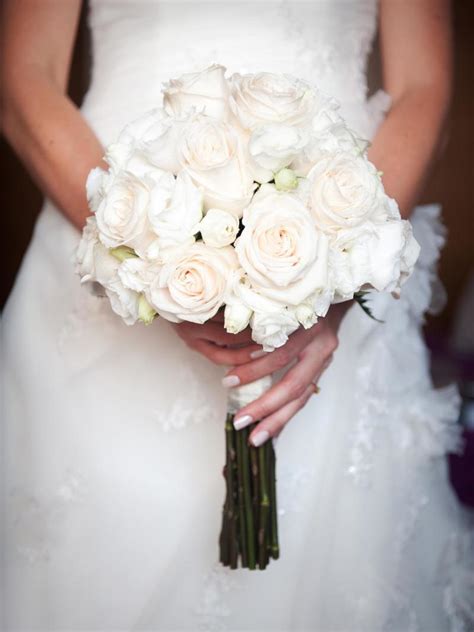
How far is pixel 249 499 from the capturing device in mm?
790

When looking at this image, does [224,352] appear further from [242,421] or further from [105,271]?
[105,271]

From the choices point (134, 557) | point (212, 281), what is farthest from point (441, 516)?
point (212, 281)

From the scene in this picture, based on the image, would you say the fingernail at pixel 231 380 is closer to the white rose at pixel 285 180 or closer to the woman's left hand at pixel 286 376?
the woman's left hand at pixel 286 376

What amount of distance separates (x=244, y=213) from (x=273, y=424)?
Answer: 285 millimetres

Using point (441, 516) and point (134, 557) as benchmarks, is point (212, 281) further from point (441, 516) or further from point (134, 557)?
Answer: point (441, 516)

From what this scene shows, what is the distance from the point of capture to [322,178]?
649 millimetres

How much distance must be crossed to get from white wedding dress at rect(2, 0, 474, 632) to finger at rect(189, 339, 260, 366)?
0.32 feet

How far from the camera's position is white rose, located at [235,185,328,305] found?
2.00ft

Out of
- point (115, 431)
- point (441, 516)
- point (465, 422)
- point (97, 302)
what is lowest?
point (465, 422)

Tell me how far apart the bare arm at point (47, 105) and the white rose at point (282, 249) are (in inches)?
14.5

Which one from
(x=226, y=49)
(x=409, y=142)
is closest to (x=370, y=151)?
(x=409, y=142)

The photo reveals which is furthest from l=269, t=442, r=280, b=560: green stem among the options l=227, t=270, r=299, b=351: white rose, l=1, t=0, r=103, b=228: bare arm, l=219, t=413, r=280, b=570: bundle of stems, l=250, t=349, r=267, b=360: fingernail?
l=1, t=0, r=103, b=228: bare arm

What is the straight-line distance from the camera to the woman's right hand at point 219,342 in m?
0.78

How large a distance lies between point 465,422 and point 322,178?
1063 mm
